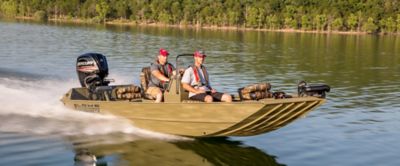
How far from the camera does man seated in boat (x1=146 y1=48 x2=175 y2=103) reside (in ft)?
42.3

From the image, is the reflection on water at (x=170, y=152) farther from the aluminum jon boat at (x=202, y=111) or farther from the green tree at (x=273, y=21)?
the green tree at (x=273, y=21)

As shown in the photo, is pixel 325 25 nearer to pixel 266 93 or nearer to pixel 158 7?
pixel 158 7

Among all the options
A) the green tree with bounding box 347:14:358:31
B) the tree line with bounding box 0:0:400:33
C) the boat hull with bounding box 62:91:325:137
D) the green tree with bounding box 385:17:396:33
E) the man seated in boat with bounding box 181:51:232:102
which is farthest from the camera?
the tree line with bounding box 0:0:400:33

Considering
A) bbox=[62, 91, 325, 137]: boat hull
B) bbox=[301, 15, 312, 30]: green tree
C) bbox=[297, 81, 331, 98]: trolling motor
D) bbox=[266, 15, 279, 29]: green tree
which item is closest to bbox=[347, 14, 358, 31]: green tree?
bbox=[301, 15, 312, 30]: green tree

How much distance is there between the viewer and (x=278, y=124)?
38.8ft

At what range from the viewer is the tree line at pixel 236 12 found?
4831 inches

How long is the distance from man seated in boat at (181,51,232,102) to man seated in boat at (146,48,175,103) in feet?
3.29

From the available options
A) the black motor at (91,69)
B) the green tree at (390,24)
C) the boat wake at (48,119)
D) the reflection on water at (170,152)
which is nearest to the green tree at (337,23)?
the green tree at (390,24)

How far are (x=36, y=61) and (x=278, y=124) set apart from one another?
2299 centimetres

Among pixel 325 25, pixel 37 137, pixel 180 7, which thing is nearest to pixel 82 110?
pixel 37 137

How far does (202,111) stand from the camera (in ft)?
38.0

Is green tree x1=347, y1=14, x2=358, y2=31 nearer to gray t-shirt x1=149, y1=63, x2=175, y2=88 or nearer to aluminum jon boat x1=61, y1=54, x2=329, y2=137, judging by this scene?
gray t-shirt x1=149, y1=63, x2=175, y2=88

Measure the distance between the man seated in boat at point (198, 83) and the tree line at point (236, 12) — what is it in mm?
112739

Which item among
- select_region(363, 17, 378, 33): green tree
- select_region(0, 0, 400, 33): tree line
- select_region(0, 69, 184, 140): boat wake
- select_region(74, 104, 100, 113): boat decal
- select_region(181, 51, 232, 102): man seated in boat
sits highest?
select_region(0, 0, 400, 33): tree line
